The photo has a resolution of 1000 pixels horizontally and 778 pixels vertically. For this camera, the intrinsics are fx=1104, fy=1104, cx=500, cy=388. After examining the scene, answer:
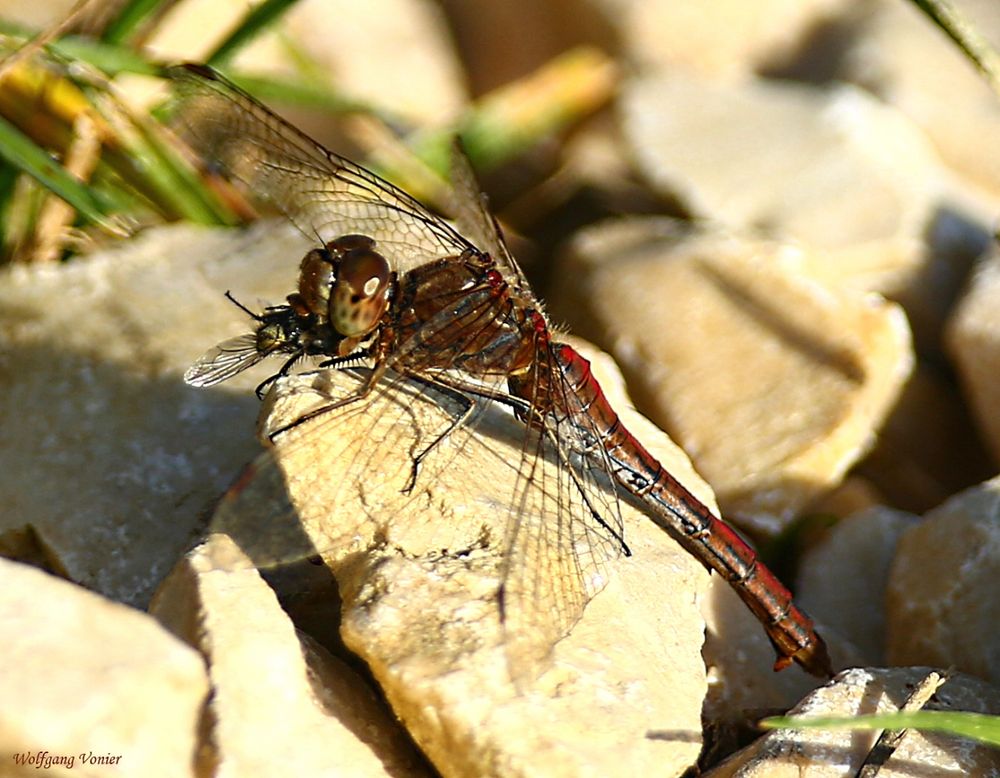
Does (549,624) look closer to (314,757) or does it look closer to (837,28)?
(314,757)

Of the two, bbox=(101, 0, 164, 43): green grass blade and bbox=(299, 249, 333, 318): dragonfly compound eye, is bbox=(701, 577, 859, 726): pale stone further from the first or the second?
bbox=(101, 0, 164, 43): green grass blade

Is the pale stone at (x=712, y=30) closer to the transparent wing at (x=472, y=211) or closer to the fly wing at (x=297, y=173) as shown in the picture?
the transparent wing at (x=472, y=211)

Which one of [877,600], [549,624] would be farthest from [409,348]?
[877,600]

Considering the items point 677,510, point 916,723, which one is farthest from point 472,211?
point 916,723

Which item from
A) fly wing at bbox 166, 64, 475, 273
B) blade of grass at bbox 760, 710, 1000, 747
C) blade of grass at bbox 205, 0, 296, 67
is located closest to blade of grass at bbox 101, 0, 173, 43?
blade of grass at bbox 205, 0, 296, 67

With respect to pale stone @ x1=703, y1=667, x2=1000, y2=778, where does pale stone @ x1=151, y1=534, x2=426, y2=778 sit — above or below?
above

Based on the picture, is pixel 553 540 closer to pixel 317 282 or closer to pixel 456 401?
pixel 456 401

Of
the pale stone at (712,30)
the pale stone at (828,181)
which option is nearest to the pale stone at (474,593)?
the pale stone at (828,181)
